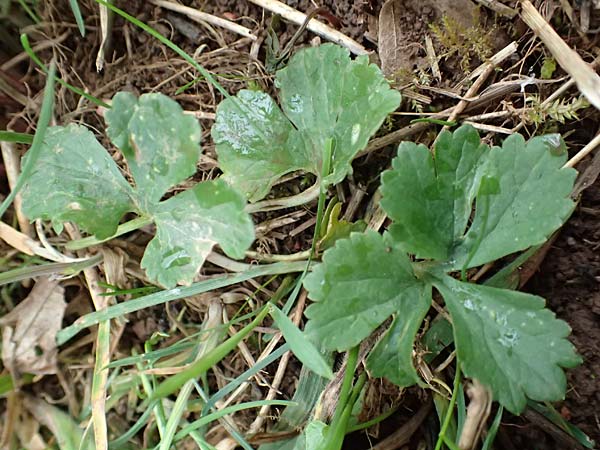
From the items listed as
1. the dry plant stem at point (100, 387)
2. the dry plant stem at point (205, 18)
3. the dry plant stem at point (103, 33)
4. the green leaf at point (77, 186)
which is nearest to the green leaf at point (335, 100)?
the dry plant stem at point (205, 18)

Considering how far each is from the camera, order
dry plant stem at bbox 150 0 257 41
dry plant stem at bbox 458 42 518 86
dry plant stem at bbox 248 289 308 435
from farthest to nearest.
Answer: dry plant stem at bbox 150 0 257 41 → dry plant stem at bbox 248 289 308 435 → dry plant stem at bbox 458 42 518 86

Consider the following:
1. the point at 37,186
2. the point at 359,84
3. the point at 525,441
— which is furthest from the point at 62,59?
the point at 525,441

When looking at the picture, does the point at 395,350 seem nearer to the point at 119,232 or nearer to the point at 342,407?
the point at 342,407

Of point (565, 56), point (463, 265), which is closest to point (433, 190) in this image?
point (463, 265)

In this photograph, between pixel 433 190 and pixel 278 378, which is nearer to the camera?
pixel 433 190

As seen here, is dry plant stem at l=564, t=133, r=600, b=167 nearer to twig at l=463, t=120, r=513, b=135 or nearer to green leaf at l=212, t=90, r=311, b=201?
twig at l=463, t=120, r=513, b=135

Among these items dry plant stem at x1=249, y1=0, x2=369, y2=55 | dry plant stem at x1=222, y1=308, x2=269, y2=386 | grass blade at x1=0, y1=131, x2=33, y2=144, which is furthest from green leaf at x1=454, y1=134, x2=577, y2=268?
grass blade at x1=0, y1=131, x2=33, y2=144
